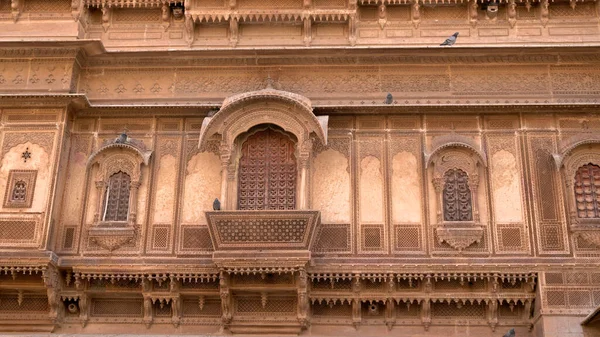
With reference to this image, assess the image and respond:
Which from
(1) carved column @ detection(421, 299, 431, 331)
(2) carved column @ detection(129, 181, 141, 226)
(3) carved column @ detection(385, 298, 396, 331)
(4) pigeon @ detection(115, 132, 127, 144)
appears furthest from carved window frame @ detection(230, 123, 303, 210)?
(1) carved column @ detection(421, 299, 431, 331)

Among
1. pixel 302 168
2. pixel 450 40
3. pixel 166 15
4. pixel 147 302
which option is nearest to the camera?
pixel 147 302

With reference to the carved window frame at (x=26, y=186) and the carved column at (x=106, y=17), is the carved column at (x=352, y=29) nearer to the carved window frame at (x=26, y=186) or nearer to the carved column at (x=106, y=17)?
the carved column at (x=106, y=17)

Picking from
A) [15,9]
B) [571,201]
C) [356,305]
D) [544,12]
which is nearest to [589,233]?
[571,201]

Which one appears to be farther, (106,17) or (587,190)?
(106,17)

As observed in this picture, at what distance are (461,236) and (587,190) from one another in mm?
2103

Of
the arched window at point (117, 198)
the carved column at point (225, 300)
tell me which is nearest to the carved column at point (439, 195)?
the carved column at point (225, 300)

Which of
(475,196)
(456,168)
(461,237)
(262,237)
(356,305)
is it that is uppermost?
(456,168)

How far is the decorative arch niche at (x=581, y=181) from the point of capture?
10.9m

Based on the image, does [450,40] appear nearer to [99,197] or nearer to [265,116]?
[265,116]

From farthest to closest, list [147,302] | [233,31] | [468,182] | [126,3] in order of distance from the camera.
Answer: [126,3]
[233,31]
[468,182]
[147,302]

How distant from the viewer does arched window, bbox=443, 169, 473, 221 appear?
1114cm

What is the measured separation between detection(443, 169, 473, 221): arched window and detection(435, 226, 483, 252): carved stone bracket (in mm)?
221

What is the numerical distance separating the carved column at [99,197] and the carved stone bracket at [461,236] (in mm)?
5274

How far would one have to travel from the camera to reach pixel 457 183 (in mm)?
11336
